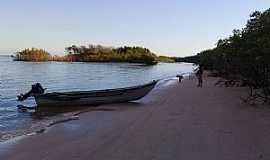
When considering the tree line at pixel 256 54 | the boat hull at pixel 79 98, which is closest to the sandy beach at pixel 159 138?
the tree line at pixel 256 54

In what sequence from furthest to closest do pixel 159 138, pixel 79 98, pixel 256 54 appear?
pixel 79 98
pixel 256 54
pixel 159 138

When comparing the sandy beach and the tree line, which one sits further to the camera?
the tree line

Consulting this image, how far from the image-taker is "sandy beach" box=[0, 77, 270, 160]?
10.8 m

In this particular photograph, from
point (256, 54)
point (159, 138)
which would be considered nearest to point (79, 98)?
point (256, 54)

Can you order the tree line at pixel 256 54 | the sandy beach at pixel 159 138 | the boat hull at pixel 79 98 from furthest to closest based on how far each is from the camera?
the boat hull at pixel 79 98 → the tree line at pixel 256 54 → the sandy beach at pixel 159 138

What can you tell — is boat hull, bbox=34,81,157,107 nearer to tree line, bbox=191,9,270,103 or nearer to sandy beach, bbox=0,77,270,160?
sandy beach, bbox=0,77,270,160

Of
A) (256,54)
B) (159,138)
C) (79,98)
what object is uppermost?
(256,54)

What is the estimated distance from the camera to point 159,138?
42.1ft

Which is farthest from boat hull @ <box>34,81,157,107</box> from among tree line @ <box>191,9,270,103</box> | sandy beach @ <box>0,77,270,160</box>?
tree line @ <box>191,9,270,103</box>

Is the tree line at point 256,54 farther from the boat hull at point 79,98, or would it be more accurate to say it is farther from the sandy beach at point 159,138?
Result: the boat hull at point 79,98

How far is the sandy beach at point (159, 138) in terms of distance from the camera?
10820mm

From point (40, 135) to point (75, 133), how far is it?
4.06ft

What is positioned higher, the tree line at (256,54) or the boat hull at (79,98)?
the tree line at (256,54)

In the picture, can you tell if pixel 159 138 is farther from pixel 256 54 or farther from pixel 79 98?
pixel 79 98
